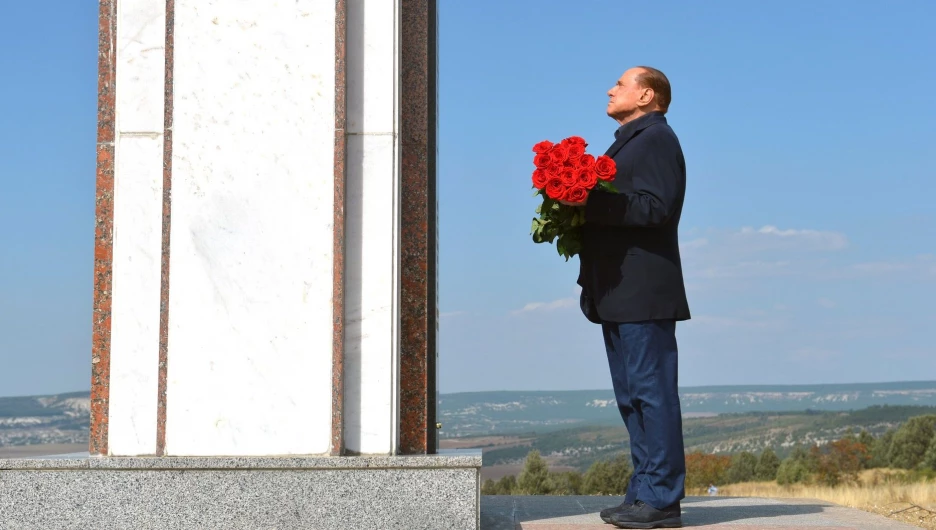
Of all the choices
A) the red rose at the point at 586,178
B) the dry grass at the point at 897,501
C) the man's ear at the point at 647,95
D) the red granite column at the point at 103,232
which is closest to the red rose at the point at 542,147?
the red rose at the point at 586,178

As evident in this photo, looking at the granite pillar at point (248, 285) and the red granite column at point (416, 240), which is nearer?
the granite pillar at point (248, 285)

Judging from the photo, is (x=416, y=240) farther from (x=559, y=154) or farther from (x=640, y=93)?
(x=640, y=93)

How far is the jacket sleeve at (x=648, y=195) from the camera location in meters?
5.40

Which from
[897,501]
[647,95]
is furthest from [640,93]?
[897,501]

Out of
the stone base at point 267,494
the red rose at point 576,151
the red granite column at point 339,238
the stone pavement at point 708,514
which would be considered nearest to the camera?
the stone base at point 267,494

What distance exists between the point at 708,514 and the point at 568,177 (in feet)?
7.79

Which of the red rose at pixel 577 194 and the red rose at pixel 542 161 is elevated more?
the red rose at pixel 542 161

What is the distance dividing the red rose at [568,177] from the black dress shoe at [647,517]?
1.75m

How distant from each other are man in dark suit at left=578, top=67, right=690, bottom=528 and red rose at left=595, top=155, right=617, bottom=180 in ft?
0.37

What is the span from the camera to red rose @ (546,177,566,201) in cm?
525

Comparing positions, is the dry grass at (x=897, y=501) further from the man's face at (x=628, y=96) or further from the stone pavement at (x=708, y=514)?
the man's face at (x=628, y=96)

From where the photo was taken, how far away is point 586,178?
524cm

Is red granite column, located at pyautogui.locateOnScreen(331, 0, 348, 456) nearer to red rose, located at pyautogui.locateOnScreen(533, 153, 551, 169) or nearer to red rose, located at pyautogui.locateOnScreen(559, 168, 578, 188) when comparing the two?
red rose, located at pyautogui.locateOnScreen(533, 153, 551, 169)

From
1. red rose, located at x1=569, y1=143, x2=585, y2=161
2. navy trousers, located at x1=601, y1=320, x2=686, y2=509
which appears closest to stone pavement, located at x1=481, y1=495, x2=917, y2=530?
navy trousers, located at x1=601, y1=320, x2=686, y2=509
